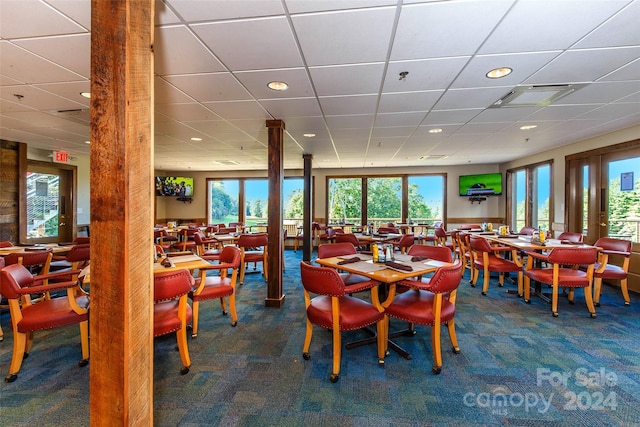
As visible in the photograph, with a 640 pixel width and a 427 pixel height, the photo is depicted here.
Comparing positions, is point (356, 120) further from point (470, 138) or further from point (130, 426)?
point (130, 426)

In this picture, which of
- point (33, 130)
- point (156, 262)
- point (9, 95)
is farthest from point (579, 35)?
point (33, 130)

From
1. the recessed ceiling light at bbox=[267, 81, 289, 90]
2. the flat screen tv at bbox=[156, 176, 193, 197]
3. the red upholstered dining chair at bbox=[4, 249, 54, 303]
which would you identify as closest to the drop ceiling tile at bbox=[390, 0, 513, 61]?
the recessed ceiling light at bbox=[267, 81, 289, 90]

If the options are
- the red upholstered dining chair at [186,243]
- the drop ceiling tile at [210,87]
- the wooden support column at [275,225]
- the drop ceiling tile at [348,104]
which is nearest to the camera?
the drop ceiling tile at [210,87]

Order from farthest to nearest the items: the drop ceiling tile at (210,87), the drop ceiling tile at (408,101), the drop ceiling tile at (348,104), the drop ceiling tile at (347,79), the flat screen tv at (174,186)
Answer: the flat screen tv at (174,186) < the drop ceiling tile at (348,104) < the drop ceiling tile at (408,101) < the drop ceiling tile at (210,87) < the drop ceiling tile at (347,79)

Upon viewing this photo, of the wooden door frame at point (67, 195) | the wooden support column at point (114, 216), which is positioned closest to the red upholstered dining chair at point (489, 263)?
the wooden support column at point (114, 216)

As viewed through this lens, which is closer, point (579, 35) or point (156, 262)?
point (579, 35)

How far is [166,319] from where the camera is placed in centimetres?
226

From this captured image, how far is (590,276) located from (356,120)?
3650 mm

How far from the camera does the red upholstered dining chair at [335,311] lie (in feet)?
7.22

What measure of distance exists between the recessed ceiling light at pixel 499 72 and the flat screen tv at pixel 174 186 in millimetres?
9184

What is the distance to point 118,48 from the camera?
1.22 meters

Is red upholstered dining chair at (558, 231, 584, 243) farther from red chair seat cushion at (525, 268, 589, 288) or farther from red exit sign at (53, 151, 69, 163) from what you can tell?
red exit sign at (53, 151, 69, 163)

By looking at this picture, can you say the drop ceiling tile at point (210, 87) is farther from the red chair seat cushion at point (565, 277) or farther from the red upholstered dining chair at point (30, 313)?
the red chair seat cushion at point (565, 277)

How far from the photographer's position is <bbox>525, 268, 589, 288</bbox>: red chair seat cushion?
3350mm
